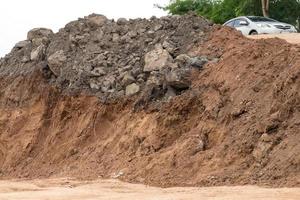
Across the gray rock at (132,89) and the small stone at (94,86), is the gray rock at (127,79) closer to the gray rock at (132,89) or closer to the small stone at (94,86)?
the gray rock at (132,89)

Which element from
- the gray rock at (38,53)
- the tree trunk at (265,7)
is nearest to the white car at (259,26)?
the gray rock at (38,53)

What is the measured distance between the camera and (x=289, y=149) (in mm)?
12836

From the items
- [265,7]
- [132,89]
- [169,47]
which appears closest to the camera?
[132,89]

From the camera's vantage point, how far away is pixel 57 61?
66.2 ft

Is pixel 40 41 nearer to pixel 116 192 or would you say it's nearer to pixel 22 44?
pixel 22 44

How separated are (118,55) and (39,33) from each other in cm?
449

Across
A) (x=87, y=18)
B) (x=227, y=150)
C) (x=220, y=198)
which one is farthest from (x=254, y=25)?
(x=220, y=198)

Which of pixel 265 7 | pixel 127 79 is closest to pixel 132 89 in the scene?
pixel 127 79

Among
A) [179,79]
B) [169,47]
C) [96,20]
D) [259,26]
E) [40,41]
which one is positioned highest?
[96,20]

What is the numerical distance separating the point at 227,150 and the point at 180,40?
5.68 meters

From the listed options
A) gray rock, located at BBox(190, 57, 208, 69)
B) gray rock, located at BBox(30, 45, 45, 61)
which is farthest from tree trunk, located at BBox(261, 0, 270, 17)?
gray rock, located at BBox(190, 57, 208, 69)

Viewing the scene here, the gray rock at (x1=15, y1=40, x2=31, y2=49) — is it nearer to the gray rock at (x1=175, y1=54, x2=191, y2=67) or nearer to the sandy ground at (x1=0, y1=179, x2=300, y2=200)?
the gray rock at (x1=175, y1=54, x2=191, y2=67)

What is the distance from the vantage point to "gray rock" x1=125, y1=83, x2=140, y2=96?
58.4 feet

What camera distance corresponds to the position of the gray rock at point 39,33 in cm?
2234
